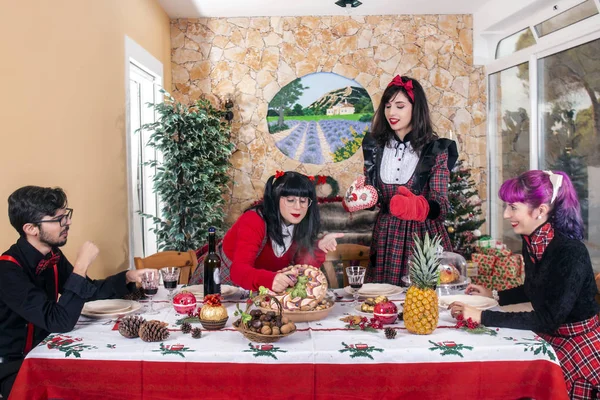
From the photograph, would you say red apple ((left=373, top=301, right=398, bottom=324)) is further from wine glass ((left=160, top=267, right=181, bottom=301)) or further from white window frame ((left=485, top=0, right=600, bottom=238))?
white window frame ((left=485, top=0, right=600, bottom=238))

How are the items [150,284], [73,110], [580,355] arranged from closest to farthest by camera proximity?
[580,355] < [150,284] < [73,110]

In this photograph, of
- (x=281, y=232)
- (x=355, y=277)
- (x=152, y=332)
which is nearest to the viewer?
(x=152, y=332)

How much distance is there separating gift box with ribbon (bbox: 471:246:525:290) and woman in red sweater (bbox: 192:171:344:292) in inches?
109

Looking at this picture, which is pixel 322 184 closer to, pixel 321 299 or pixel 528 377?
pixel 321 299

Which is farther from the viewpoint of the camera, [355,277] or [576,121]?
[576,121]

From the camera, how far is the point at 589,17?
4.62 meters

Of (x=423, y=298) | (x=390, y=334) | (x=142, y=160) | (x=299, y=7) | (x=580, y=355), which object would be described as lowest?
(x=580, y=355)

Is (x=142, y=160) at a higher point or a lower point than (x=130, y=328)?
higher

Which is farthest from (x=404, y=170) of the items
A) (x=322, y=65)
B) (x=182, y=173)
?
(x=322, y=65)

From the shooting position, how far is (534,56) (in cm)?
555

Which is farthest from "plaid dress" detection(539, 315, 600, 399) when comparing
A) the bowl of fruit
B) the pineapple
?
the bowl of fruit

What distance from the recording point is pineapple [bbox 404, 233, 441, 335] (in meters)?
1.81

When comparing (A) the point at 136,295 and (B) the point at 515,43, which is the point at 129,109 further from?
(B) the point at 515,43

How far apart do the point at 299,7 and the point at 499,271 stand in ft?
11.5
